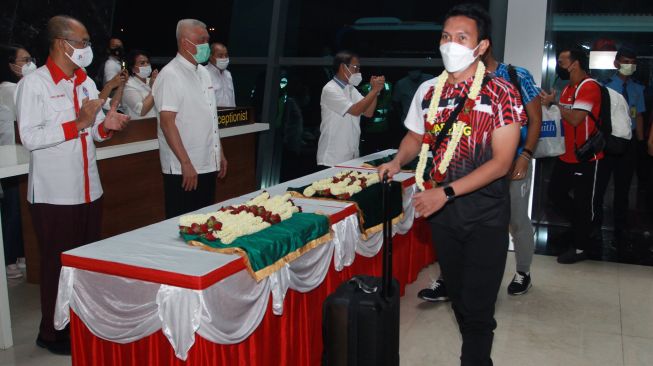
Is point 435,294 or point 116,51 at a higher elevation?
point 116,51

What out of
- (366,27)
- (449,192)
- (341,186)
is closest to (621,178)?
(341,186)

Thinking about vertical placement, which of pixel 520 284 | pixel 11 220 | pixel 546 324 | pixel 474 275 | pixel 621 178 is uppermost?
pixel 621 178

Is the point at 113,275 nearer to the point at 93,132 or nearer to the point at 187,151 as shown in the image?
the point at 93,132

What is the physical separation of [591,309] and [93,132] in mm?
2968

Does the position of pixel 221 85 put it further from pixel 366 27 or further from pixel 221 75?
pixel 366 27

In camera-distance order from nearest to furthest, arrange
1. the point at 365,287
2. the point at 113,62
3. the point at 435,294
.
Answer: the point at 365,287 → the point at 435,294 → the point at 113,62

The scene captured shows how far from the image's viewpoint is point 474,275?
2.27 meters

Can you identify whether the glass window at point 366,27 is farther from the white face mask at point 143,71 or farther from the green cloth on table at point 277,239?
the green cloth on table at point 277,239

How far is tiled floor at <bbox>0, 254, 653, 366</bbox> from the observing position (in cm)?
309

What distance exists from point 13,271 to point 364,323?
10.3ft

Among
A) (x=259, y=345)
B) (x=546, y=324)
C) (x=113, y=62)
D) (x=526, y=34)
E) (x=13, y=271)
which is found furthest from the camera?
(x=113, y=62)

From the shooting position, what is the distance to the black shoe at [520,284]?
4.00 metres

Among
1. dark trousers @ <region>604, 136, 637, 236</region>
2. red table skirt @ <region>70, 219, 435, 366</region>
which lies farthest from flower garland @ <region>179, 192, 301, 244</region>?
dark trousers @ <region>604, 136, 637, 236</region>

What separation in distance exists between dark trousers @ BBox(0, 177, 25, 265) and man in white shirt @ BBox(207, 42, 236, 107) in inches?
91.4
